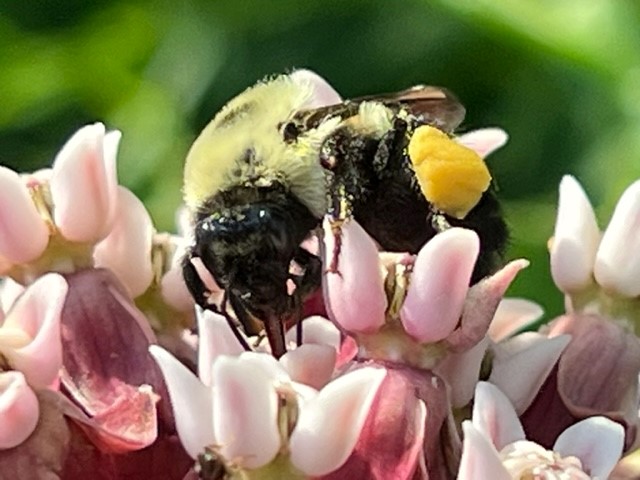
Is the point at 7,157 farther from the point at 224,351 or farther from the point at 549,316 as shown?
the point at 224,351

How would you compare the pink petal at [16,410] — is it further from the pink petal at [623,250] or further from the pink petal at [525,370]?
the pink petal at [623,250]

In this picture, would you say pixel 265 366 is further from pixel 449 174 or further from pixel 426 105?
pixel 426 105

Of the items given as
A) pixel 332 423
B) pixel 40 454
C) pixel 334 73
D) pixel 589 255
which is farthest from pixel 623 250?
pixel 334 73

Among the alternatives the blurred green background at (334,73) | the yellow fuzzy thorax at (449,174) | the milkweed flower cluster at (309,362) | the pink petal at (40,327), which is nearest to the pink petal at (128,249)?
the milkweed flower cluster at (309,362)

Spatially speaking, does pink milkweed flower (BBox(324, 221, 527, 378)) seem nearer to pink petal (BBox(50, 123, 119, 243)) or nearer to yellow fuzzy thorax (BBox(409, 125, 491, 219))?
yellow fuzzy thorax (BBox(409, 125, 491, 219))

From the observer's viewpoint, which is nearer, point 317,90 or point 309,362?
point 309,362

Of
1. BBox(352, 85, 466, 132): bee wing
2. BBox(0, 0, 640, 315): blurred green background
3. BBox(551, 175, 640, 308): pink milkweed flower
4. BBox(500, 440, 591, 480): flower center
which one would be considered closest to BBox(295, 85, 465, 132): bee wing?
BBox(352, 85, 466, 132): bee wing
